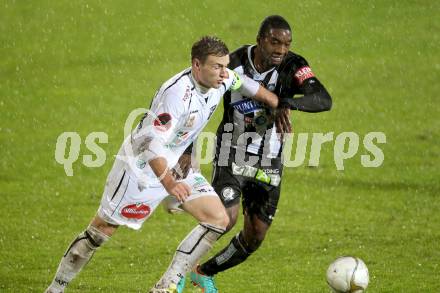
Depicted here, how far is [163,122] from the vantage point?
8.72 m

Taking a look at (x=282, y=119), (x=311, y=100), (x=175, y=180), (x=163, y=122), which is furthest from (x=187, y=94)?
(x=311, y=100)

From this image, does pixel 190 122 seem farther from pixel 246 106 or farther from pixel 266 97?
pixel 246 106

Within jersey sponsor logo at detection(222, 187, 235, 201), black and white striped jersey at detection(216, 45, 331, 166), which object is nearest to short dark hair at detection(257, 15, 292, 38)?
A: black and white striped jersey at detection(216, 45, 331, 166)

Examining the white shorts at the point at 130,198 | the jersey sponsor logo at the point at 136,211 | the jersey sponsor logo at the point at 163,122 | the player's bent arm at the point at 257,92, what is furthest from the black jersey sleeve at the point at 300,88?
the jersey sponsor logo at the point at 136,211

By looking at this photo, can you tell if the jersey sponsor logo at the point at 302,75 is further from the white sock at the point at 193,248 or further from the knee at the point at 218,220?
the white sock at the point at 193,248

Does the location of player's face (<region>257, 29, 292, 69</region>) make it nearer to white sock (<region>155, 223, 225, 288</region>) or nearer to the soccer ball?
white sock (<region>155, 223, 225, 288</region>)

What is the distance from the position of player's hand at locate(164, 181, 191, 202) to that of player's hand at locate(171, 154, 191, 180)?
839 millimetres

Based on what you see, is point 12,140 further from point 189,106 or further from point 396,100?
point 189,106

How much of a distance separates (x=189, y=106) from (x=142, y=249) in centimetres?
456

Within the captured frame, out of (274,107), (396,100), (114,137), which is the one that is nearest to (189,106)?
(274,107)

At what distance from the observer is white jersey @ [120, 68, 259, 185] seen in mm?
8719

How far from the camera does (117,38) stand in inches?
994

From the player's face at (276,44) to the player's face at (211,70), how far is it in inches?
36.9

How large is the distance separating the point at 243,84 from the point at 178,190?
1711 mm
